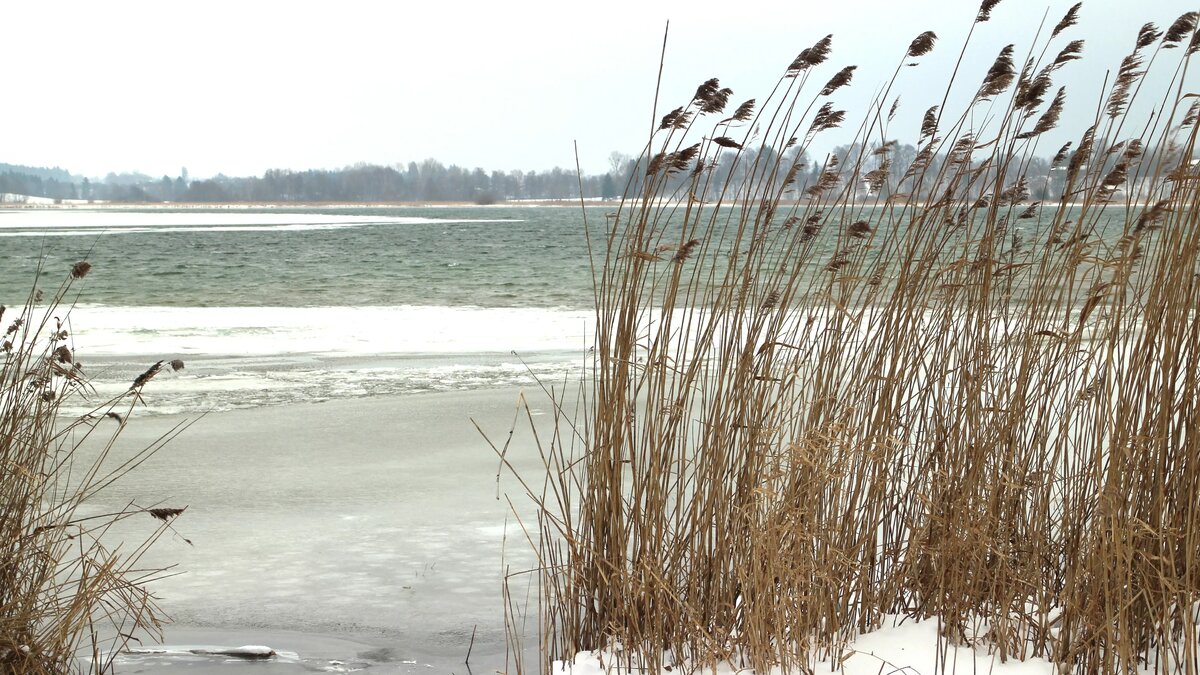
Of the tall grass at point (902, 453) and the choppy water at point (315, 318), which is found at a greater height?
the tall grass at point (902, 453)

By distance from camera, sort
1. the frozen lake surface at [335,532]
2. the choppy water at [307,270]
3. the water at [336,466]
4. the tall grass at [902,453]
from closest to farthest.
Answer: the tall grass at [902,453], the frozen lake surface at [335,532], the water at [336,466], the choppy water at [307,270]

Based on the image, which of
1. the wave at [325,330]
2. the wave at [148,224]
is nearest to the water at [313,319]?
the wave at [325,330]

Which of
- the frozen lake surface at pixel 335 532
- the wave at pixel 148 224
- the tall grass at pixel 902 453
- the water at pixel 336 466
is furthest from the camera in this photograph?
the wave at pixel 148 224

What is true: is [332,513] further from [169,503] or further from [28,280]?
[28,280]

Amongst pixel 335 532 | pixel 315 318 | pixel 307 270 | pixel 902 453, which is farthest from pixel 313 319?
pixel 307 270

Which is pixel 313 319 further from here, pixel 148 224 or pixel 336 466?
pixel 148 224

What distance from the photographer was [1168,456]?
2.17 meters

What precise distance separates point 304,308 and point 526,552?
12.5m

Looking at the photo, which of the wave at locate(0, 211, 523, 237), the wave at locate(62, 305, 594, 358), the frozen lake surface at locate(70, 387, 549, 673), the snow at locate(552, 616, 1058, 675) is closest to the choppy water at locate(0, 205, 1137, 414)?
the wave at locate(62, 305, 594, 358)

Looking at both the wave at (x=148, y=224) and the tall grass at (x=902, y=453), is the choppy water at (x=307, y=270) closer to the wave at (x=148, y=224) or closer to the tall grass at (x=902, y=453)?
the wave at (x=148, y=224)

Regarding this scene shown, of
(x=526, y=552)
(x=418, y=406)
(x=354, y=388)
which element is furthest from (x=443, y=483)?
(x=354, y=388)

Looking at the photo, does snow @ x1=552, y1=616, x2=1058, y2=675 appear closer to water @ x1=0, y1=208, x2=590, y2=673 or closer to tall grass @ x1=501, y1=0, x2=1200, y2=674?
tall grass @ x1=501, y1=0, x2=1200, y2=674

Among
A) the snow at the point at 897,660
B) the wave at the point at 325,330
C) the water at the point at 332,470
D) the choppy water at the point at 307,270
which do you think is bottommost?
the choppy water at the point at 307,270

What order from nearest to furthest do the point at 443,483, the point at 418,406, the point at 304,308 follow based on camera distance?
1. the point at 443,483
2. the point at 418,406
3. the point at 304,308
